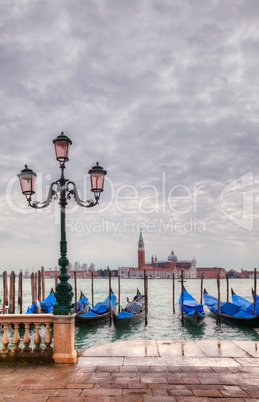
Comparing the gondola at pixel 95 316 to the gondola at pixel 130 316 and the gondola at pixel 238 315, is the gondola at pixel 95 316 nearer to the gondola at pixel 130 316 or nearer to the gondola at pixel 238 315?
the gondola at pixel 130 316

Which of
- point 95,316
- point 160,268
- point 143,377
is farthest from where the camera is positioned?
point 160,268

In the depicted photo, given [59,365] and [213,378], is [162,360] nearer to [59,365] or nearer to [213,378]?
[213,378]

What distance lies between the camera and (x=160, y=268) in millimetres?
134375

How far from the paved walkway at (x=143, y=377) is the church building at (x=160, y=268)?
124 metres

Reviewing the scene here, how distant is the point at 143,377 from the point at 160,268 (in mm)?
132673

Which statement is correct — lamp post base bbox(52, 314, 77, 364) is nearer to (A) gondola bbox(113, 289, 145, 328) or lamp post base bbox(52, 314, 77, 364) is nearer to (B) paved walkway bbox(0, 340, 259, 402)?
(B) paved walkway bbox(0, 340, 259, 402)

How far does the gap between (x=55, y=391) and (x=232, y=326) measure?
52.5ft

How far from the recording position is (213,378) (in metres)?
4.66

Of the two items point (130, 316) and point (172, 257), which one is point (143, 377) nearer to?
point (130, 316)

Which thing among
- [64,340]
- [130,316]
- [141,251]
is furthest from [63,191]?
[141,251]

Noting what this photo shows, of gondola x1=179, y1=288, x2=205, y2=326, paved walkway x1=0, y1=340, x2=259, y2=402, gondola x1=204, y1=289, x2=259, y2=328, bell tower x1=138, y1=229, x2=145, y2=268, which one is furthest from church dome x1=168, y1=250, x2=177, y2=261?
paved walkway x1=0, y1=340, x2=259, y2=402

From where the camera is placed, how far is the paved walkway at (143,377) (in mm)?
4082

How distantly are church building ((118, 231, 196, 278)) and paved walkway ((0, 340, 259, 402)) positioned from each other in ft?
407

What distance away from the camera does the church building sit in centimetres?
13362
